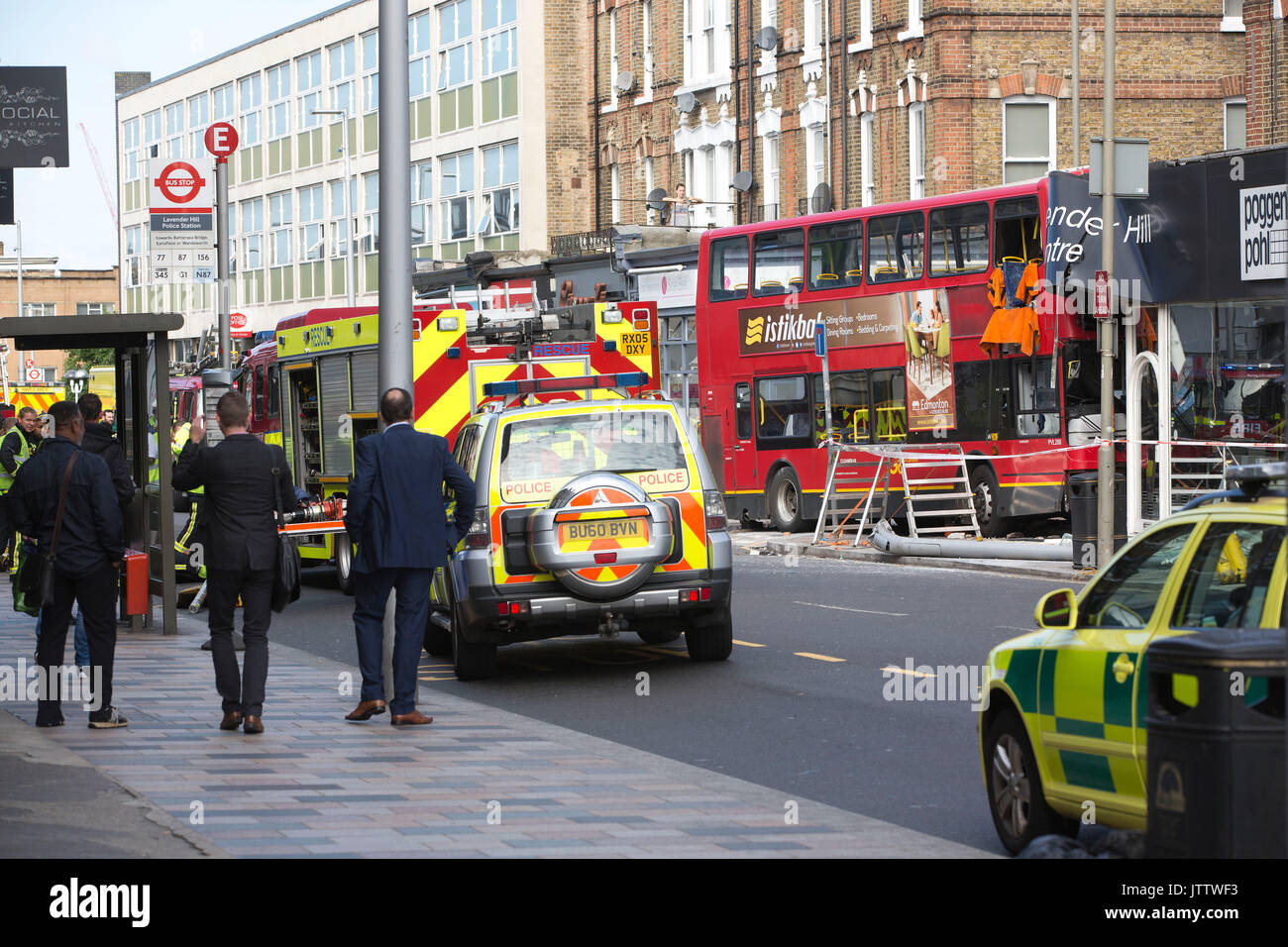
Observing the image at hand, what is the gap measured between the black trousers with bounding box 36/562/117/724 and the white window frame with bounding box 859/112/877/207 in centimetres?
3084

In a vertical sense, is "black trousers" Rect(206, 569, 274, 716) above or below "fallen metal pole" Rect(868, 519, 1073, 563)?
above

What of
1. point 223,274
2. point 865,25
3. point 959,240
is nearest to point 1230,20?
point 865,25

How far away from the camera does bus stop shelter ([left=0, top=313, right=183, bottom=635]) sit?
16141mm

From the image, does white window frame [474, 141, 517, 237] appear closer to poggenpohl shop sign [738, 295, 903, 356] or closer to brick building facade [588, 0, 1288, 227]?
brick building facade [588, 0, 1288, 227]

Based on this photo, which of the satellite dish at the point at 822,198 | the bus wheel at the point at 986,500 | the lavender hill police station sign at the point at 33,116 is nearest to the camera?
the lavender hill police station sign at the point at 33,116

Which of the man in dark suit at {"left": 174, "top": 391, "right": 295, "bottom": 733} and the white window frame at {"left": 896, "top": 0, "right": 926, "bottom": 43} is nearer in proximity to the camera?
the man in dark suit at {"left": 174, "top": 391, "right": 295, "bottom": 733}

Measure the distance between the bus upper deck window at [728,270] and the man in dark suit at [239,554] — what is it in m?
22.9

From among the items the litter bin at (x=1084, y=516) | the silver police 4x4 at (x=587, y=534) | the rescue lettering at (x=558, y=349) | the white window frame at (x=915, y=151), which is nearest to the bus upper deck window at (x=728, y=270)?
the white window frame at (x=915, y=151)

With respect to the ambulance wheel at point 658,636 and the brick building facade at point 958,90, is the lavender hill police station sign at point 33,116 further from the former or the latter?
Answer: the brick building facade at point 958,90

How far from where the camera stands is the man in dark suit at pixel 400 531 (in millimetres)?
11359

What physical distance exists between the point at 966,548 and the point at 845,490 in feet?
18.3

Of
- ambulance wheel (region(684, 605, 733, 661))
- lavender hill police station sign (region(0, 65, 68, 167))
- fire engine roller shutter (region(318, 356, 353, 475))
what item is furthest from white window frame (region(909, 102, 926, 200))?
lavender hill police station sign (region(0, 65, 68, 167))

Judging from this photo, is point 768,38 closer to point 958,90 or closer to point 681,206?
point 681,206
